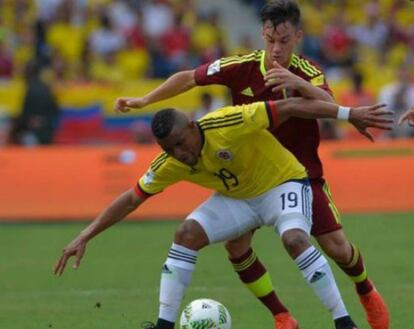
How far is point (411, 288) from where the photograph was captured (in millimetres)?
11680


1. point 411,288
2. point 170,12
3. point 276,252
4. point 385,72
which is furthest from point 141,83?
point 411,288

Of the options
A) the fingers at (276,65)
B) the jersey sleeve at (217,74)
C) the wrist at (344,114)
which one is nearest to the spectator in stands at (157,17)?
the jersey sleeve at (217,74)

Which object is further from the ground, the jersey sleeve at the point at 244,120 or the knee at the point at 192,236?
the jersey sleeve at the point at 244,120

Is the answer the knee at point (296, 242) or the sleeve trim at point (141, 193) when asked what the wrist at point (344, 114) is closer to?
the knee at point (296, 242)

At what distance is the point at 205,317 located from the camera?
873 centimetres

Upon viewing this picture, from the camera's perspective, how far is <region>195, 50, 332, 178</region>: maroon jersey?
363 inches

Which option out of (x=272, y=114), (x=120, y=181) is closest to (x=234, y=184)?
(x=272, y=114)

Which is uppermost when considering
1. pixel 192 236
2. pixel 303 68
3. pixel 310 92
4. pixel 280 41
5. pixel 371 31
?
pixel 371 31

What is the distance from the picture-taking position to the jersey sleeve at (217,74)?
9.34 m

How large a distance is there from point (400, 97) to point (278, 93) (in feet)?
40.4

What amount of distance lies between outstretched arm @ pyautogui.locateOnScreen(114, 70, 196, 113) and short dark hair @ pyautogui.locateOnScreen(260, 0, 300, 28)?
79 centimetres

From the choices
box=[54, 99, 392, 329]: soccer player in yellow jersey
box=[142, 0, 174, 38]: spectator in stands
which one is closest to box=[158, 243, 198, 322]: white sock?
box=[54, 99, 392, 329]: soccer player in yellow jersey

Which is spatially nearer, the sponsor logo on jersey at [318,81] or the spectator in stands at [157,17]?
the sponsor logo on jersey at [318,81]

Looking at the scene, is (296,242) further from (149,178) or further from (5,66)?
(5,66)
